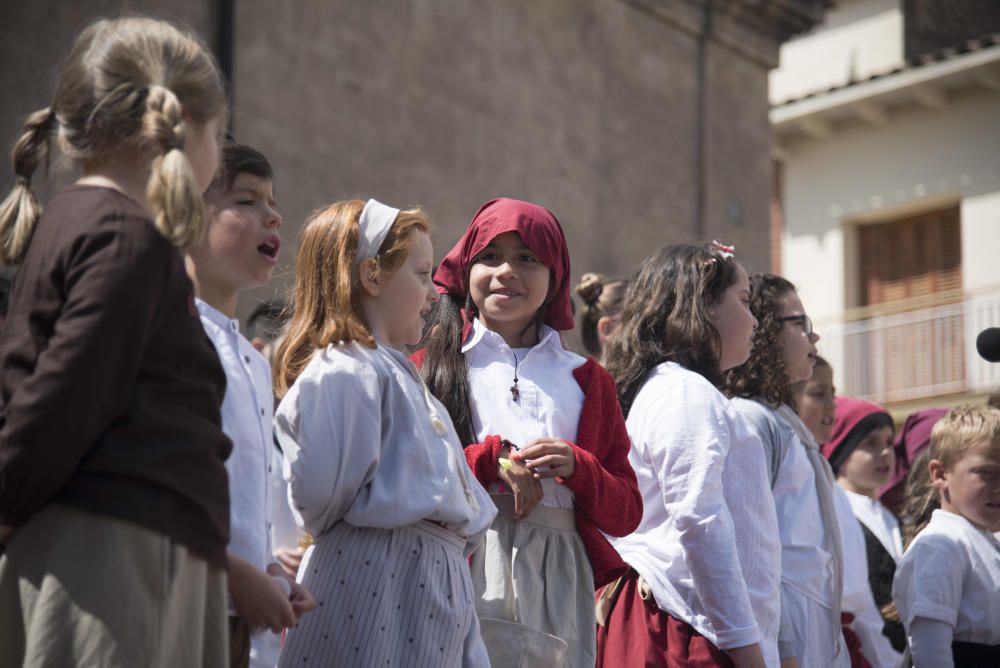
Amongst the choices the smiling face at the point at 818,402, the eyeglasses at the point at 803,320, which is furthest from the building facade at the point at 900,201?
the eyeglasses at the point at 803,320

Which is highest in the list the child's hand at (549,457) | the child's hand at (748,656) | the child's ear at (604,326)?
the child's ear at (604,326)

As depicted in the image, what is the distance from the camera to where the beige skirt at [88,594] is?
2.59m

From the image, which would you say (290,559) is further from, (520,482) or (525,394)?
(525,394)

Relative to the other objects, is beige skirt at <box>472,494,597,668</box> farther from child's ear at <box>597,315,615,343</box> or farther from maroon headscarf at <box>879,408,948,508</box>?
maroon headscarf at <box>879,408,948,508</box>

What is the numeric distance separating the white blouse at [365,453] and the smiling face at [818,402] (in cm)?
347

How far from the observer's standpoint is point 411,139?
12.3 m

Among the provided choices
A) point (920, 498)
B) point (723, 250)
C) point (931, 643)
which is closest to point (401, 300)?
point (723, 250)

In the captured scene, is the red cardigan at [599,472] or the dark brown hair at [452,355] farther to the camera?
the dark brown hair at [452,355]

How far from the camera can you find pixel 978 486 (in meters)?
5.71

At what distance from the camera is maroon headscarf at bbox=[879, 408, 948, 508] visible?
7.81m

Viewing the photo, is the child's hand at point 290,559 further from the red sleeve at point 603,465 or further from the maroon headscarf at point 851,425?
the maroon headscarf at point 851,425

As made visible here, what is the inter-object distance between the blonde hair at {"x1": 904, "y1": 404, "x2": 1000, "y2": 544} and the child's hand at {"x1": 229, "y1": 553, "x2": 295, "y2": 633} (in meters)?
3.49

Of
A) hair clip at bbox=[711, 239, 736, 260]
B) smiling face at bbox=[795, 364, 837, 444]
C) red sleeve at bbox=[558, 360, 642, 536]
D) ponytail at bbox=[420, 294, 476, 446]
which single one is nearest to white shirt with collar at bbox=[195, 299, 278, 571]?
ponytail at bbox=[420, 294, 476, 446]

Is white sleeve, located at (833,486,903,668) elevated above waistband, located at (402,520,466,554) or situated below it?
below
